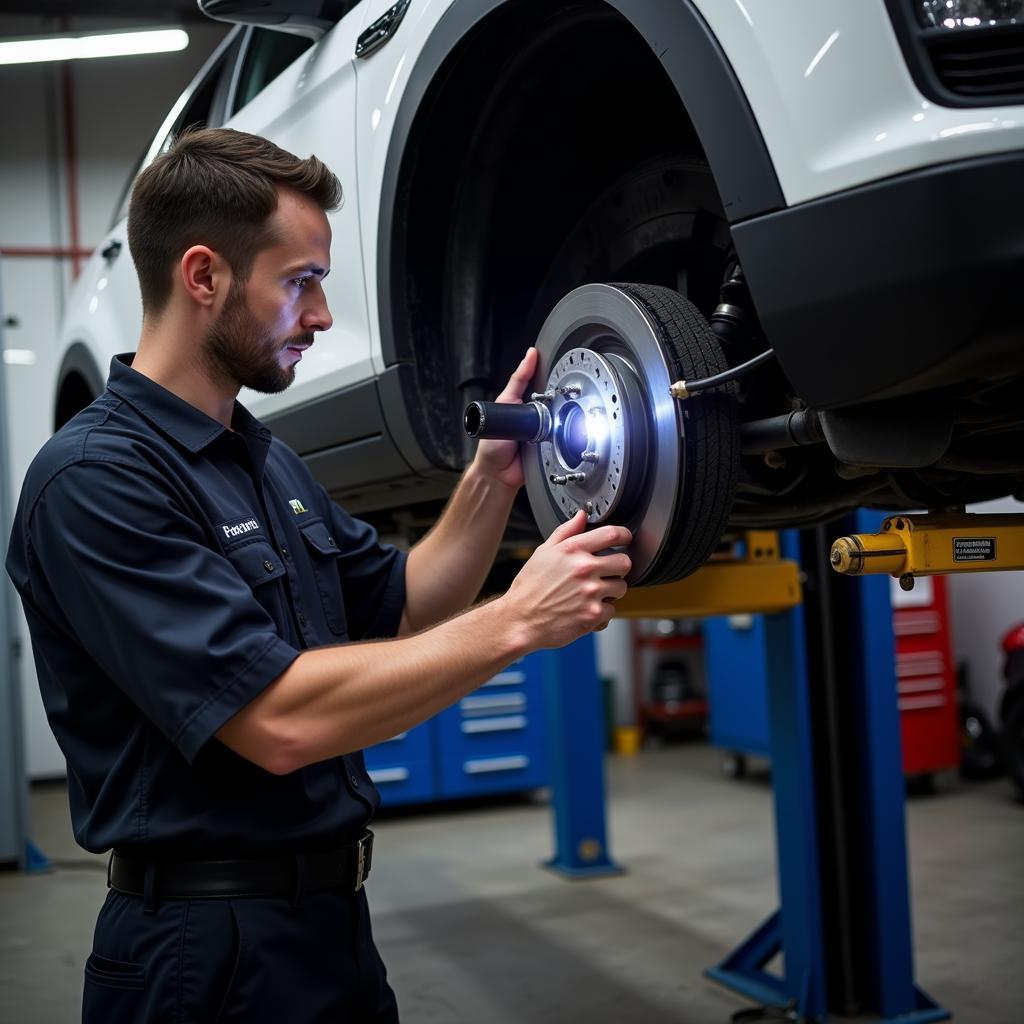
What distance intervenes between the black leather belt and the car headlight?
3.34 ft

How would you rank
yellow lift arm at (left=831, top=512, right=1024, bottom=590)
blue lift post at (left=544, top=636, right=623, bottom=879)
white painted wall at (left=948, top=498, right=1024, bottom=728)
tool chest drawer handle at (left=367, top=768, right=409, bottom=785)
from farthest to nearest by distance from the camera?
white painted wall at (left=948, top=498, right=1024, bottom=728) < tool chest drawer handle at (left=367, top=768, right=409, bottom=785) < blue lift post at (left=544, top=636, right=623, bottom=879) < yellow lift arm at (left=831, top=512, right=1024, bottom=590)

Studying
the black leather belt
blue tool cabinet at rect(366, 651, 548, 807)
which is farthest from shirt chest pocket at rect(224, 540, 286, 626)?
blue tool cabinet at rect(366, 651, 548, 807)

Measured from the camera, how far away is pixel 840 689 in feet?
9.77

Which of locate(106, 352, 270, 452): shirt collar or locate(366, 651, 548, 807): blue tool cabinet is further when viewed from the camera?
locate(366, 651, 548, 807): blue tool cabinet

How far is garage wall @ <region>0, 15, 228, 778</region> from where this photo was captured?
6766 millimetres

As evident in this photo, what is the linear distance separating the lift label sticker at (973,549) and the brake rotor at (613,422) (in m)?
0.31

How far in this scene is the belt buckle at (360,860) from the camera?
1.37 metres

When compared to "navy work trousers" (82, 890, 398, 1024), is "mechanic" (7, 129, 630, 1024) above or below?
above

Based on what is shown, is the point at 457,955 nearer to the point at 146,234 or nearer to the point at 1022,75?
the point at 146,234

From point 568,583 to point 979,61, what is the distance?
58cm

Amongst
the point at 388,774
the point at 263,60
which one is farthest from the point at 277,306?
the point at 388,774

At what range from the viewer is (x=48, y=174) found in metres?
7.01

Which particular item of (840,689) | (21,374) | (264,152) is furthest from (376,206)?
(21,374)

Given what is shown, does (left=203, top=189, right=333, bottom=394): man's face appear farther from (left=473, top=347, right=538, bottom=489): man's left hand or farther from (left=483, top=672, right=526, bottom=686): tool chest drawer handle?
(left=483, top=672, right=526, bottom=686): tool chest drawer handle
